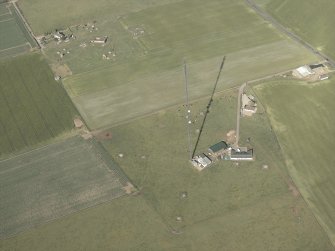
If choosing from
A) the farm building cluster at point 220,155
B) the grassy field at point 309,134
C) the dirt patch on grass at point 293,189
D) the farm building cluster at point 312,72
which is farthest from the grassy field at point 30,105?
the farm building cluster at point 312,72

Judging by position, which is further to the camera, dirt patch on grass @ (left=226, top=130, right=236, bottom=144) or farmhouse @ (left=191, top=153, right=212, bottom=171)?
dirt patch on grass @ (left=226, top=130, right=236, bottom=144)

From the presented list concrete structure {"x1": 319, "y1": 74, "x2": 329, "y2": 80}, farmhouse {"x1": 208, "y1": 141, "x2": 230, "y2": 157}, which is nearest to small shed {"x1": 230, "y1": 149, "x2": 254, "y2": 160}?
farmhouse {"x1": 208, "y1": 141, "x2": 230, "y2": 157}

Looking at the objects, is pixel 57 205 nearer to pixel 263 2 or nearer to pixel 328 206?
pixel 328 206

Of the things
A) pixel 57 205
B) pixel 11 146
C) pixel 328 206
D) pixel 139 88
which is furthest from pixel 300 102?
pixel 11 146

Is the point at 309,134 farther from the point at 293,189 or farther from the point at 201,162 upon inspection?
the point at 201,162

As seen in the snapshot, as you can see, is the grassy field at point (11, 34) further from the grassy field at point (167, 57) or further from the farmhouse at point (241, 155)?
the farmhouse at point (241, 155)

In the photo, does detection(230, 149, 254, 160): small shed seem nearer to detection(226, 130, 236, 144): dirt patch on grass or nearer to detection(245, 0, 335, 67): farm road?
detection(226, 130, 236, 144): dirt patch on grass

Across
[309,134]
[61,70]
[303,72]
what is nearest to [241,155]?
[309,134]
